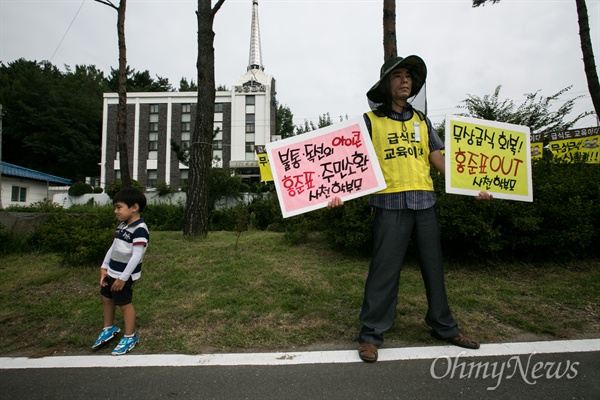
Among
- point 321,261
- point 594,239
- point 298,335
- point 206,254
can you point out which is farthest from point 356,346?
point 594,239

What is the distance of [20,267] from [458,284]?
6481 millimetres

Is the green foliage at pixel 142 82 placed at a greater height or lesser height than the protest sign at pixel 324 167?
greater

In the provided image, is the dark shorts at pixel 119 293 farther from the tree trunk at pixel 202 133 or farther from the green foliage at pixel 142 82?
the green foliage at pixel 142 82

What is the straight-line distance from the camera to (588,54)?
6562mm

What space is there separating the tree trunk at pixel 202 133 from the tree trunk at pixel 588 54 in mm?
7276

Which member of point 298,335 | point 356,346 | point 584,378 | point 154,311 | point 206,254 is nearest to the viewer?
point 584,378

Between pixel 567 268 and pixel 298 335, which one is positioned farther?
pixel 567 268

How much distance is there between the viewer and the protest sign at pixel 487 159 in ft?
8.97

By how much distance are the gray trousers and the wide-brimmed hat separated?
3.15 feet

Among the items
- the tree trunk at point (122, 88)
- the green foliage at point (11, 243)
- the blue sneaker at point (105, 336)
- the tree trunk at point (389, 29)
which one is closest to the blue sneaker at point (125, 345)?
the blue sneaker at point (105, 336)

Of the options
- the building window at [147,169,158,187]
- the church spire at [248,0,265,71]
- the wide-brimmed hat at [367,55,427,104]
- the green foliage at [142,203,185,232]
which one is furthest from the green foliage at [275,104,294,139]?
the wide-brimmed hat at [367,55,427,104]

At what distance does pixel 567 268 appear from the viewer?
4.40 meters

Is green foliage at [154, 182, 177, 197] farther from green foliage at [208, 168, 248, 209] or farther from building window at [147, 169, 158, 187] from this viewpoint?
building window at [147, 169, 158, 187]

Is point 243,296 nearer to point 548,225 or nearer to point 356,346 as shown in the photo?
point 356,346
